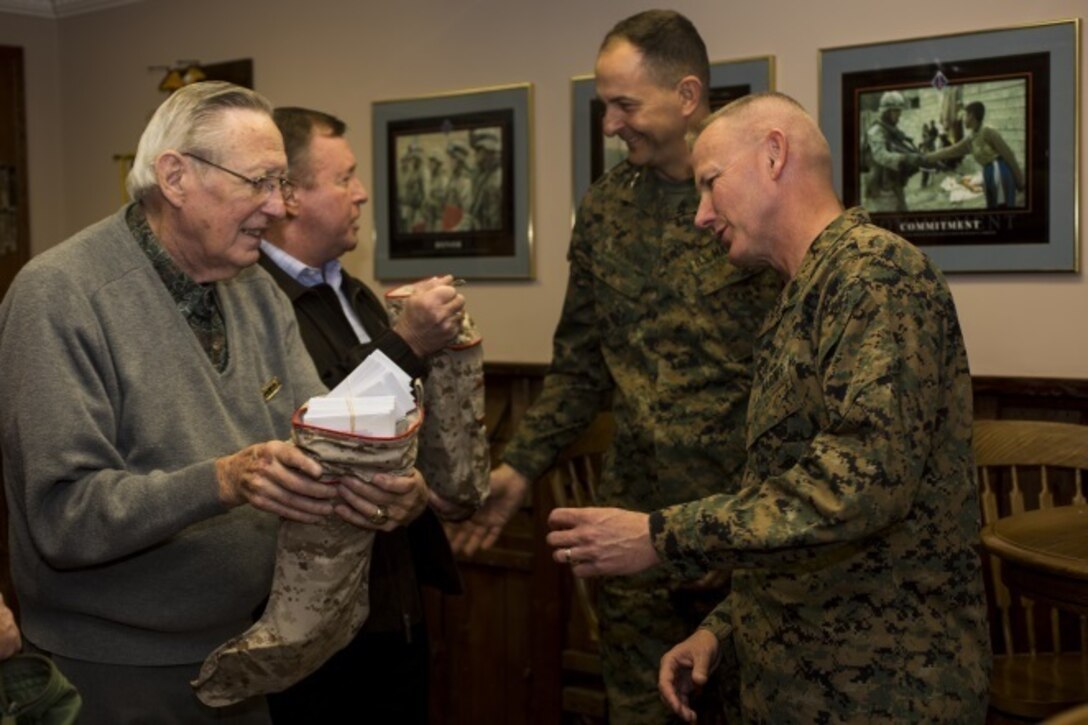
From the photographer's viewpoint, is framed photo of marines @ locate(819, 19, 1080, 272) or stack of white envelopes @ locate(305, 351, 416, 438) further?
framed photo of marines @ locate(819, 19, 1080, 272)

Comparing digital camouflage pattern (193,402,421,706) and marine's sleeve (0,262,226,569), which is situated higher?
marine's sleeve (0,262,226,569)

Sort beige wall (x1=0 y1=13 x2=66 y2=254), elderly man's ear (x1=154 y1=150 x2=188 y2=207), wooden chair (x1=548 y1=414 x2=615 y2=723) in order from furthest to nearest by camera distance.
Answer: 1. beige wall (x1=0 y1=13 x2=66 y2=254)
2. wooden chair (x1=548 y1=414 x2=615 y2=723)
3. elderly man's ear (x1=154 y1=150 x2=188 y2=207)

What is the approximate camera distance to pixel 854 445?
186 centimetres

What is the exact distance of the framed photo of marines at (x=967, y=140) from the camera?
3432 mm

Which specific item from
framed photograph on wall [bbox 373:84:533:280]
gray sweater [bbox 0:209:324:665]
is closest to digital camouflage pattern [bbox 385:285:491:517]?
gray sweater [bbox 0:209:324:665]

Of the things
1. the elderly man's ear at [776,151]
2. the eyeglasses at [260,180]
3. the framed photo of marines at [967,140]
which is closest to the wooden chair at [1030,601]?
the framed photo of marines at [967,140]

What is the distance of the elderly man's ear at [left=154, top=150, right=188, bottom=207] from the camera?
2.17 metres

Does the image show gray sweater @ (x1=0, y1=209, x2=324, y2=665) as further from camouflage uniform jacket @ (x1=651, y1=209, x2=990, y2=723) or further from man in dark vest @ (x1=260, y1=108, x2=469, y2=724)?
camouflage uniform jacket @ (x1=651, y1=209, x2=990, y2=723)

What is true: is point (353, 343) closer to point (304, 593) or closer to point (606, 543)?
point (304, 593)

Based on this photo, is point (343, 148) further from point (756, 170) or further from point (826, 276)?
point (826, 276)

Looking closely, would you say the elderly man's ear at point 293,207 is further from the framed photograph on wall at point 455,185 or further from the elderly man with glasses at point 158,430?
the framed photograph on wall at point 455,185

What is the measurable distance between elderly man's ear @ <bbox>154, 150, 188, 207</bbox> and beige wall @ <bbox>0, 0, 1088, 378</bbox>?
2.23 meters

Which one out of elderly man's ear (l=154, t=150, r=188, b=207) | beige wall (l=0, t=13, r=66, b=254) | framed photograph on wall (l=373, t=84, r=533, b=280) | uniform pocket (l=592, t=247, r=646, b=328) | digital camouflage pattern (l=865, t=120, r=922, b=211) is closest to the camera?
elderly man's ear (l=154, t=150, r=188, b=207)

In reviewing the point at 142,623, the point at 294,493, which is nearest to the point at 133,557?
the point at 142,623
